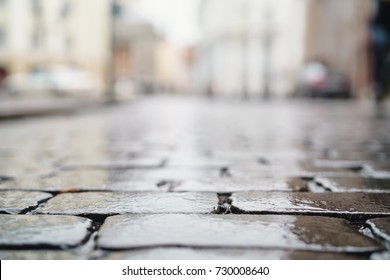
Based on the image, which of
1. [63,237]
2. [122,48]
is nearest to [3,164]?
[63,237]

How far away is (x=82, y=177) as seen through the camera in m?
2.31

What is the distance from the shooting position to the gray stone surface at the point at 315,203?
1.58 m

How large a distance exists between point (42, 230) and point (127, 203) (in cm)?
41

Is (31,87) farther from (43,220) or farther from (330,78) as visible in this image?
(43,220)

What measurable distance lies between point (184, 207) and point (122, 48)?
37.7m

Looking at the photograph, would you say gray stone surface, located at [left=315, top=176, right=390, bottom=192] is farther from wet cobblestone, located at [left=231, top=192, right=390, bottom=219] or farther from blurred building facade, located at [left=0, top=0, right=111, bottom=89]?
blurred building facade, located at [left=0, top=0, right=111, bottom=89]

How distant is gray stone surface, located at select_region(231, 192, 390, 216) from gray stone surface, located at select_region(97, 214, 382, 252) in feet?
0.38

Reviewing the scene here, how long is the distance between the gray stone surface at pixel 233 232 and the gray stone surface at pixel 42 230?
0.07 meters

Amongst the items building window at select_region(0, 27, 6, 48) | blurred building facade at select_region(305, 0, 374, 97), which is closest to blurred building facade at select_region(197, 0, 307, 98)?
blurred building facade at select_region(305, 0, 374, 97)

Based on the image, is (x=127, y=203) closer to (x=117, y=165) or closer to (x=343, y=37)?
(x=117, y=165)

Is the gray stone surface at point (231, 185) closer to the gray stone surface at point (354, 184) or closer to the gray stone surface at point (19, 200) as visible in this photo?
the gray stone surface at point (354, 184)

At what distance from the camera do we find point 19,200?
69.2 inches

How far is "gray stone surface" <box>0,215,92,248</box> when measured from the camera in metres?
1.22

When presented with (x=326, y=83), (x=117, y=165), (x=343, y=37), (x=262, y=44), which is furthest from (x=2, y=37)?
(x=117, y=165)
